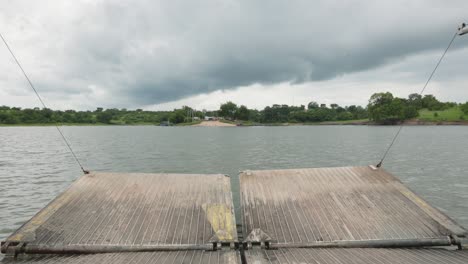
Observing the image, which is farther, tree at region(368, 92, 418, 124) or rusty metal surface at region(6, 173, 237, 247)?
tree at region(368, 92, 418, 124)

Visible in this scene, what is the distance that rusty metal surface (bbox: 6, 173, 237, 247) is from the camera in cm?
977

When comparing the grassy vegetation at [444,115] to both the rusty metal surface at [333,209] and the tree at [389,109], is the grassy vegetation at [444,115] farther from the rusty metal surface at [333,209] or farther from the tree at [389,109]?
the rusty metal surface at [333,209]

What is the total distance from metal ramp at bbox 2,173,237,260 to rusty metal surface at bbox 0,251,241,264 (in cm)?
25

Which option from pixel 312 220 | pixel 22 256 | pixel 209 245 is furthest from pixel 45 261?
pixel 312 220

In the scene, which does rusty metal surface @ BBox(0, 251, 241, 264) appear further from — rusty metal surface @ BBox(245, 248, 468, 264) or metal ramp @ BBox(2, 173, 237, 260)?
rusty metal surface @ BBox(245, 248, 468, 264)

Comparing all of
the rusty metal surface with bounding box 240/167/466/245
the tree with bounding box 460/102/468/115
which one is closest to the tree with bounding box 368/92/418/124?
the tree with bounding box 460/102/468/115

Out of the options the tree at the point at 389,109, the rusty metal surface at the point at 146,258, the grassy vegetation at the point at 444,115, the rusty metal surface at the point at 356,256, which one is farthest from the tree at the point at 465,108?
the rusty metal surface at the point at 146,258

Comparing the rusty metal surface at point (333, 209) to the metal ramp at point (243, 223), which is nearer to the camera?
the metal ramp at point (243, 223)

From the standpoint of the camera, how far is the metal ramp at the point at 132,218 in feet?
31.0

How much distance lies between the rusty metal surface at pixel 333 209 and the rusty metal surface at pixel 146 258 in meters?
1.34

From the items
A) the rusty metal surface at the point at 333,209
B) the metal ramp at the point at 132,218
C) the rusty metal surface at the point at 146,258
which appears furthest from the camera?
the rusty metal surface at the point at 333,209

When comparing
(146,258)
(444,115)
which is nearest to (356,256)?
(146,258)

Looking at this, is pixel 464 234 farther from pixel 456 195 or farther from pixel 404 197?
pixel 456 195

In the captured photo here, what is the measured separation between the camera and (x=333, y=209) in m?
11.4
